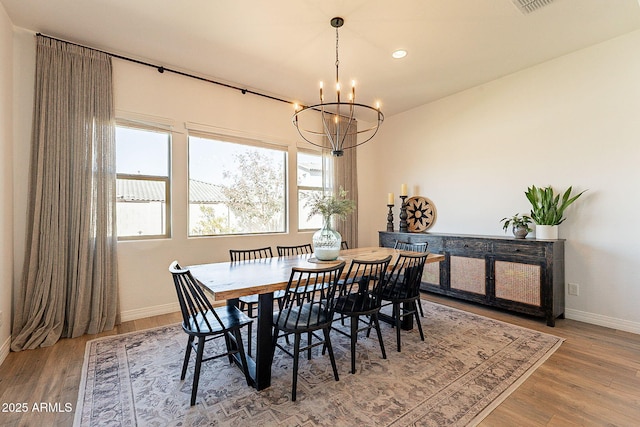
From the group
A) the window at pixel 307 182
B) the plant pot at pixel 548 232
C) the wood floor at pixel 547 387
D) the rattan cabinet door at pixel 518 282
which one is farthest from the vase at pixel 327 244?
the plant pot at pixel 548 232

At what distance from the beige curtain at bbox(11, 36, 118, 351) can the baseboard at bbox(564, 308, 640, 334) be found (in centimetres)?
513

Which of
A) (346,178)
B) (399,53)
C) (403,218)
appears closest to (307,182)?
(346,178)

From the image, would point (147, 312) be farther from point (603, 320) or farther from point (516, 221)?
point (603, 320)

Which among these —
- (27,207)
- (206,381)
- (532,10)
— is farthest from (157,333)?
(532,10)

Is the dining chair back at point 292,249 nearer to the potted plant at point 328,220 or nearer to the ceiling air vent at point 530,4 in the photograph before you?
the potted plant at point 328,220

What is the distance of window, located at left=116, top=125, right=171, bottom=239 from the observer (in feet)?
11.0

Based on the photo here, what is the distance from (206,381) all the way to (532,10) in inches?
162

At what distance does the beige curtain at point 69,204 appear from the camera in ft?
9.11

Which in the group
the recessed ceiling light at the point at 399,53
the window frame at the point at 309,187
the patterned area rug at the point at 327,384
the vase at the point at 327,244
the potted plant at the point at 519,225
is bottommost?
the patterned area rug at the point at 327,384

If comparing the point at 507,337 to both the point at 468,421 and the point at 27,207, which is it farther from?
the point at 27,207

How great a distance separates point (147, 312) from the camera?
3.45 metres

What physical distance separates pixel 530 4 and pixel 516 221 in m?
2.24

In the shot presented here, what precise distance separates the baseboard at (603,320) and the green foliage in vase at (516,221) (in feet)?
3.42

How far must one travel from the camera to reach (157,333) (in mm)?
3014
